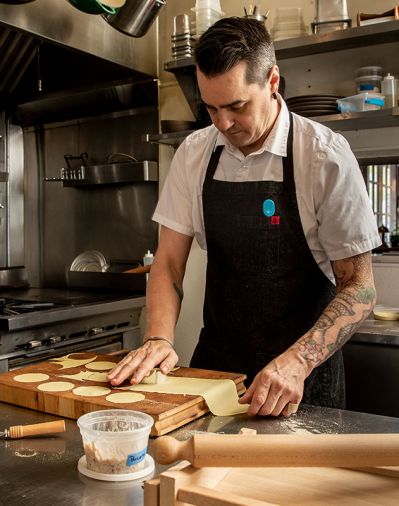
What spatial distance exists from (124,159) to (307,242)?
7.67 feet

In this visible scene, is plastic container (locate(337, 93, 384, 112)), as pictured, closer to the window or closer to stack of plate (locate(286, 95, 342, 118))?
stack of plate (locate(286, 95, 342, 118))

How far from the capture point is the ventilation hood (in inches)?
128

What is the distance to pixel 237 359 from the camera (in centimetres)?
178

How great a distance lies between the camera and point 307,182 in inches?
67.5

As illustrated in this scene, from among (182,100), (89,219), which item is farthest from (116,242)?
(182,100)

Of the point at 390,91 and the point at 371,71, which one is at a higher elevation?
the point at 371,71

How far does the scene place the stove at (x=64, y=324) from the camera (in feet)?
8.64

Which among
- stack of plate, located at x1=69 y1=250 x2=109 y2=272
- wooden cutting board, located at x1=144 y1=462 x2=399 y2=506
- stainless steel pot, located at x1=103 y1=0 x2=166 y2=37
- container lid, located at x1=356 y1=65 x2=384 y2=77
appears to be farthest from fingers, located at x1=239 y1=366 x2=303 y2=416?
stack of plate, located at x1=69 y1=250 x2=109 y2=272

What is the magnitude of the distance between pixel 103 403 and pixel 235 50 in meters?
0.95

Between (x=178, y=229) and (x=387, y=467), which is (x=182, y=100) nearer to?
(x=178, y=229)

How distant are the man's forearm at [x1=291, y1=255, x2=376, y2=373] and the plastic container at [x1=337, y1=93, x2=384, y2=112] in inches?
53.2

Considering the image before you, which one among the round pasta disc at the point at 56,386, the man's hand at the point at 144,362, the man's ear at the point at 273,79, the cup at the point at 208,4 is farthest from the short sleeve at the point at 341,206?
the cup at the point at 208,4

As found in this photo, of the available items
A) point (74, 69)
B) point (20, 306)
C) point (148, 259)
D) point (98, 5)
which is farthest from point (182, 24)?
point (20, 306)

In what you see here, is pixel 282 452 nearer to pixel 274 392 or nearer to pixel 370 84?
pixel 274 392
